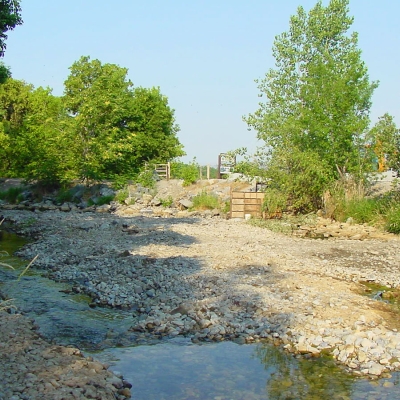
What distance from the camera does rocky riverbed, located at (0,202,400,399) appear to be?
24.6 ft

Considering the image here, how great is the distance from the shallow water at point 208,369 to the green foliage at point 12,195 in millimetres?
23003

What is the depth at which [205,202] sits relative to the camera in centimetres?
2469

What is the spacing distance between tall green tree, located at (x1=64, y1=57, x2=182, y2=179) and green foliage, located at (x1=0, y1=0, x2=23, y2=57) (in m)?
14.9

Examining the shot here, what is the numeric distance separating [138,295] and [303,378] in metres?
4.23

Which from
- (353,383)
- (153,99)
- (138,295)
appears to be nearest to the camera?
(353,383)

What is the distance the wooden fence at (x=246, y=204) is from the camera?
72.0 ft

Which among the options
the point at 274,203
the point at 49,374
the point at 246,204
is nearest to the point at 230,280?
the point at 49,374

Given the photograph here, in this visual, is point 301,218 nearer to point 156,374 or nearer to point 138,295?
point 138,295

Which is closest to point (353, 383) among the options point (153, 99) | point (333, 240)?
point (333, 240)

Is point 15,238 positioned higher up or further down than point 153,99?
further down

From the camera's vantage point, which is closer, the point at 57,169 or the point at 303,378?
the point at 303,378

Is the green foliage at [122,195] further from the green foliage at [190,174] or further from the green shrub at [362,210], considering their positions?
the green shrub at [362,210]

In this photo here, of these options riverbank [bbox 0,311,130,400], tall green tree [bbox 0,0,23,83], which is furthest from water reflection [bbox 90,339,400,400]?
tall green tree [bbox 0,0,23,83]

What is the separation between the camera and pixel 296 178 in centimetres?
2181
